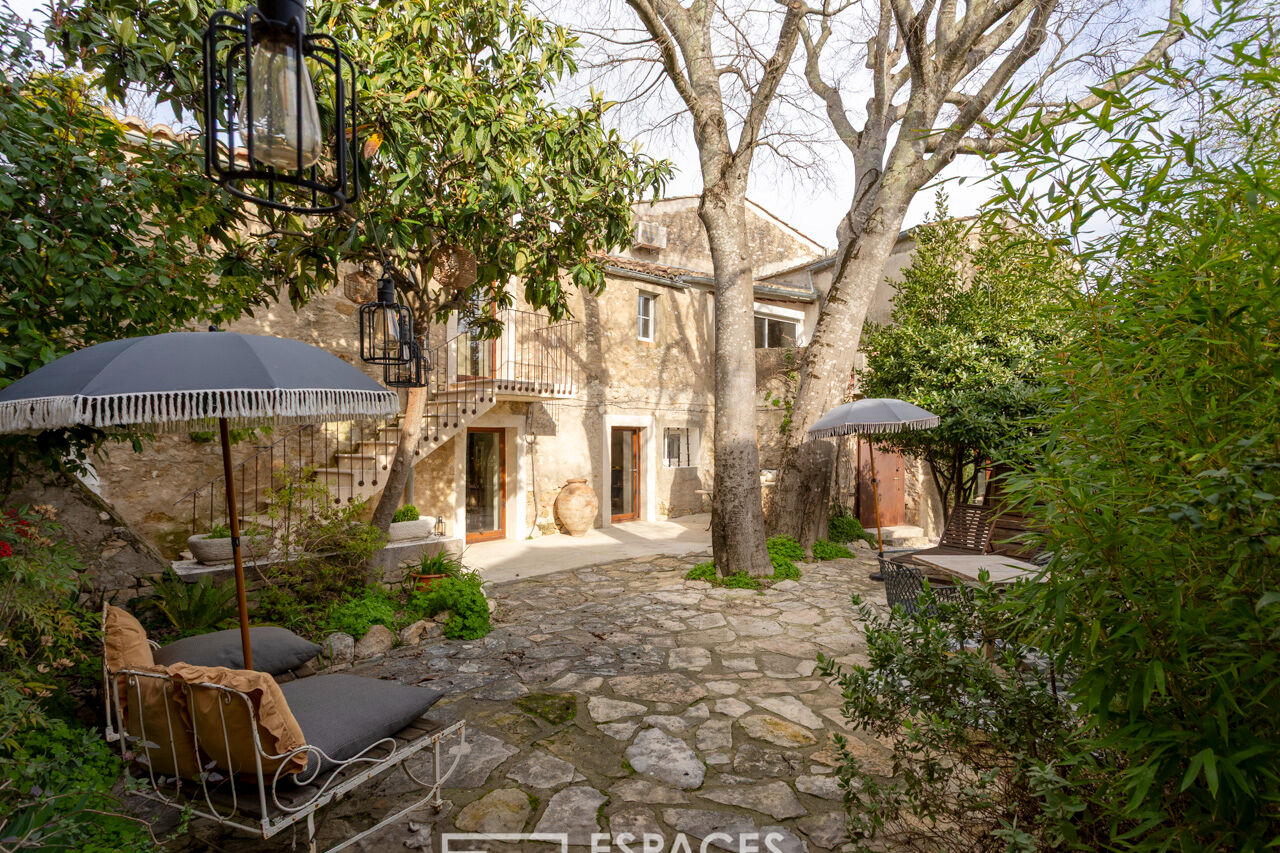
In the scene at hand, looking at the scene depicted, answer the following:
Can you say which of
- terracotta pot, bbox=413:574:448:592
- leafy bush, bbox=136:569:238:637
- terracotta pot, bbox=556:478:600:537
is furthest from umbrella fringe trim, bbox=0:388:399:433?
terracotta pot, bbox=556:478:600:537

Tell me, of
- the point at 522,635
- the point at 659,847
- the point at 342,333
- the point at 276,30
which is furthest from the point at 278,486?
the point at 276,30

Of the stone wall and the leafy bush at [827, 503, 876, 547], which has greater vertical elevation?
the stone wall

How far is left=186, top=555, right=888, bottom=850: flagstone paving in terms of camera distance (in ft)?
9.38

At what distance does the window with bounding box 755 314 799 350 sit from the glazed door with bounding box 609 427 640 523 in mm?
3755

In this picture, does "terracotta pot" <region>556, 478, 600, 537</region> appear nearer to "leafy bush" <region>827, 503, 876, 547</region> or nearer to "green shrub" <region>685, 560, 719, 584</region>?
"green shrub" <region>685, 560, 719, 584</region>

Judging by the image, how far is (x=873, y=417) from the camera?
Answer: 7395 mm

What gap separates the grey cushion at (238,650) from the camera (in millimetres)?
3340

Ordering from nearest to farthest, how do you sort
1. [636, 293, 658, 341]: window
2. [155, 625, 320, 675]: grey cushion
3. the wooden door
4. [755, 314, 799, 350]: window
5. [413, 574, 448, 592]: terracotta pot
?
A: [155, 625, 320, 675]: grey cushion
[413, 574, 448, 592]: terracotta pot
the wooden door
[636, 293, 658, 341]: window
[755, 314, 799, 350]: window

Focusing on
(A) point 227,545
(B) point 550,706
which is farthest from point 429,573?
(B) point 550,706

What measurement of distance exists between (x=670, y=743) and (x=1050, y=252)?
3026 mm

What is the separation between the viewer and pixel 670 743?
356 centimetres

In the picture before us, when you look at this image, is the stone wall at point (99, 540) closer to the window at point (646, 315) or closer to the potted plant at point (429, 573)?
the potted plant at point (429, 573)

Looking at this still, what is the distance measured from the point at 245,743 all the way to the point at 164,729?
0.41 meters

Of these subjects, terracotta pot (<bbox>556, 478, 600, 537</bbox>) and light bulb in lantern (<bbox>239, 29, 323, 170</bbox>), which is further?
terracotta pot (<bbox>556, 478, 600, 537</bbox>)
